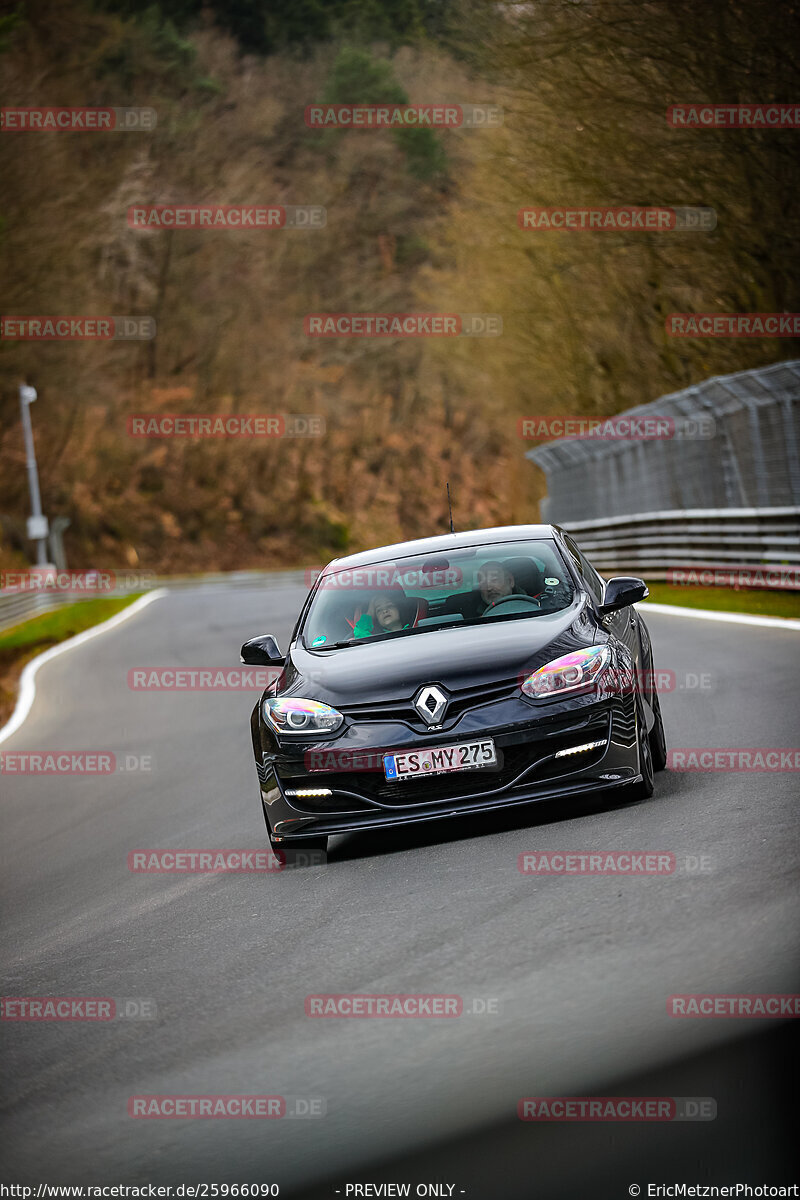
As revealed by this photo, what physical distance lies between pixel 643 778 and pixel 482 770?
0.94 m

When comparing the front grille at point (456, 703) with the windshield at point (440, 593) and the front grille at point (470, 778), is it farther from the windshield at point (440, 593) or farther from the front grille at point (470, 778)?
the windshield at point (440, 593)

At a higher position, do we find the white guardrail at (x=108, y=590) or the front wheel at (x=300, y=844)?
the front wheel at (x=300, y=844)

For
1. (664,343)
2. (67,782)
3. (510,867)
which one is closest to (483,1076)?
(510,867)

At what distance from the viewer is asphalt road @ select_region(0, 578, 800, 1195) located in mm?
4152

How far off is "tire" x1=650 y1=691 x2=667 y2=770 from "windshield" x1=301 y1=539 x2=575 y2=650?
2.59 feet

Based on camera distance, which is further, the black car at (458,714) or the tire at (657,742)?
the tire at (657,742)

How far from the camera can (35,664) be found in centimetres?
2648

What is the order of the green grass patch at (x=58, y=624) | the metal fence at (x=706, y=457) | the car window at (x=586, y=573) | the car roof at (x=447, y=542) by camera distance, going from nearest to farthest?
the car window at (x=586, y=573), the car roof at (x=447, y=542), the metal fence at (x=706, y=457), the green grass patch at (x=58, y=624)

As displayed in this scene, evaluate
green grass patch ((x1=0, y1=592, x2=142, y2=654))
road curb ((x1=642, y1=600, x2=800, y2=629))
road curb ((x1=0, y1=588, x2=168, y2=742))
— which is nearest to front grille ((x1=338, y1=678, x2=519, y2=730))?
road curb ((x1=642, y1=600, x2=800, y2=629))

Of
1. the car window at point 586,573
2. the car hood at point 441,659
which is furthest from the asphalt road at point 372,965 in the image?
the car window at point 586,573

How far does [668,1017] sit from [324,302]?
79.4 metres

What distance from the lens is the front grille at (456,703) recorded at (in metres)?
6.78

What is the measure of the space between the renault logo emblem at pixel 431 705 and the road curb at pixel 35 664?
10334 mm

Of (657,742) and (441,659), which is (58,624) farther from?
(441,659)
